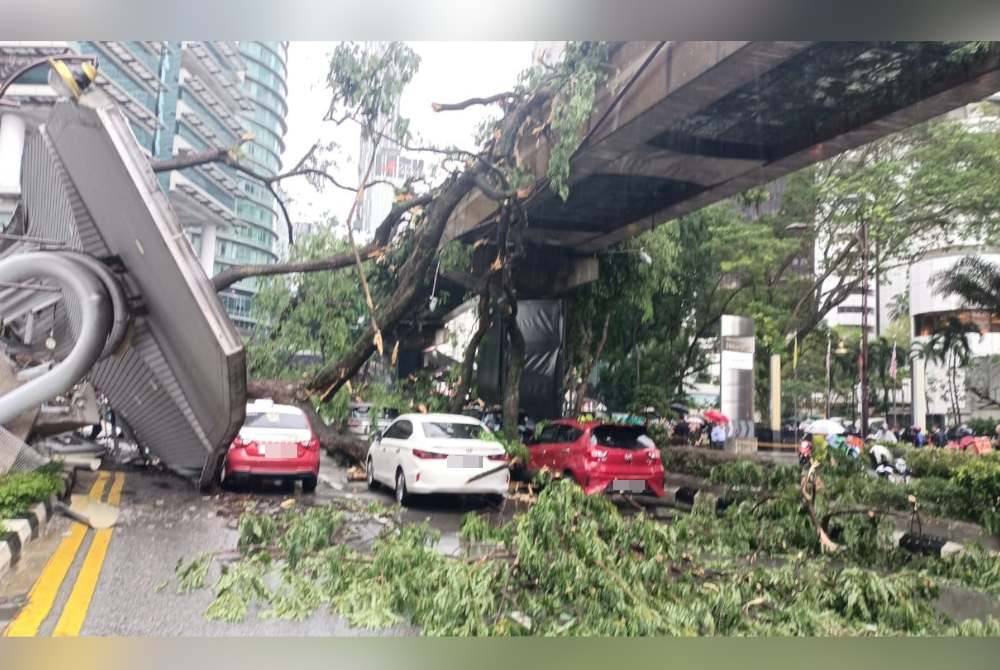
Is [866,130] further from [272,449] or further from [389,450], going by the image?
[272,449]

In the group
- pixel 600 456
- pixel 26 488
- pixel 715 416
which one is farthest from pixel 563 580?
pixel 26 488

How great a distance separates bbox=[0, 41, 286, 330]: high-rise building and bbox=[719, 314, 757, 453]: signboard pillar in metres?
2.24

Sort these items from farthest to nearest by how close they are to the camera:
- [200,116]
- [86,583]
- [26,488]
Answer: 1. [200,116]
2. [26,488]
3. [86,583]

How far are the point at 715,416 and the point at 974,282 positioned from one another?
144 cm

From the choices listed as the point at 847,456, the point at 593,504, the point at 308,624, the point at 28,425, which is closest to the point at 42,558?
the point at 28,425

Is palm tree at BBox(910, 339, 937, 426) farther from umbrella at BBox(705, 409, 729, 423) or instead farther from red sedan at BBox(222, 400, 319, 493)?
red sedan at BBox(222, 400, 319, 493)

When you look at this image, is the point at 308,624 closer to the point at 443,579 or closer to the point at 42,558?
the point at 443,579

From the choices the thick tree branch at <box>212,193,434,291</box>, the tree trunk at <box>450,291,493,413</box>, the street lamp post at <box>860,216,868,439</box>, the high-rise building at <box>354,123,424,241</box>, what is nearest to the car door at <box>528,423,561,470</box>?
the tree trunk at <box>450,291,493,413</box>

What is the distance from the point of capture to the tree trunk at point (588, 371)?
3.88m

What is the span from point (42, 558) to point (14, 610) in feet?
0.82

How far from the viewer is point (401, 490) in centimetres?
380

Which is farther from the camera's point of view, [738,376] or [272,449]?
[738,376]

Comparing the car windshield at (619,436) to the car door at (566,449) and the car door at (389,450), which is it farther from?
the car door at (389,450)

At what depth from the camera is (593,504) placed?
3770 millimetres
